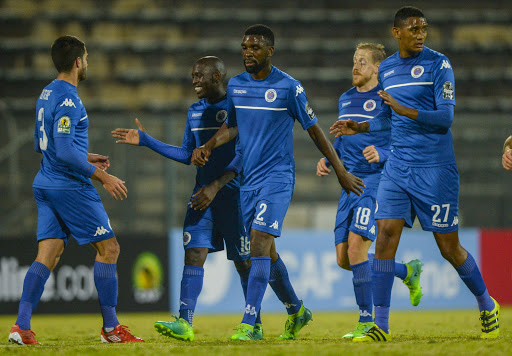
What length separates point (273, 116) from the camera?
574 centimetres

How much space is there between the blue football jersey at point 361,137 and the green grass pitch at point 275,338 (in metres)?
1.44

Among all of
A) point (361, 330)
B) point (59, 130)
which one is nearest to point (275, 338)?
point (361, 330)

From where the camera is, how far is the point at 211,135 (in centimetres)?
623

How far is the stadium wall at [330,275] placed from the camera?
10836 mm

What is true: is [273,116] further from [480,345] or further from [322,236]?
[322,236]

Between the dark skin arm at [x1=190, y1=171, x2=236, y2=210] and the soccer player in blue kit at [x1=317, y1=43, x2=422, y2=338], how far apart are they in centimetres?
110

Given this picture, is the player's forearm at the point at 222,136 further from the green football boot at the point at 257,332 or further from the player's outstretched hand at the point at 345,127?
the green football boot at the point at 257,332

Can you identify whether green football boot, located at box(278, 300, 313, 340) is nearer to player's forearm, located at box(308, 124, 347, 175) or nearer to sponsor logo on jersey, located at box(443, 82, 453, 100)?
player's forearm, located at box(308, 124, 347, 175)

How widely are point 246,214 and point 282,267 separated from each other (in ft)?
Answer: 2.14

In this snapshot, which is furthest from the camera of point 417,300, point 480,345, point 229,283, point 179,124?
point 179,124

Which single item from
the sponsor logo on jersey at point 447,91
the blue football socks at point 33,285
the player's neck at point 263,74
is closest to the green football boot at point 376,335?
the sponsor logo on jersey at point 447,91

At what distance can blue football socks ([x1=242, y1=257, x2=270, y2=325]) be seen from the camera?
18.2 feet

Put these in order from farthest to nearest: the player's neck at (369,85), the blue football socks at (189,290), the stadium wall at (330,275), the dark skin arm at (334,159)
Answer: the stadium wall at (330,275), the player's neck at (369,85), the blue football socks at (189,290), the dark skin arm at (334,159)

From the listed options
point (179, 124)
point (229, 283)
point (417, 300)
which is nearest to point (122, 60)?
point (179, 124)
